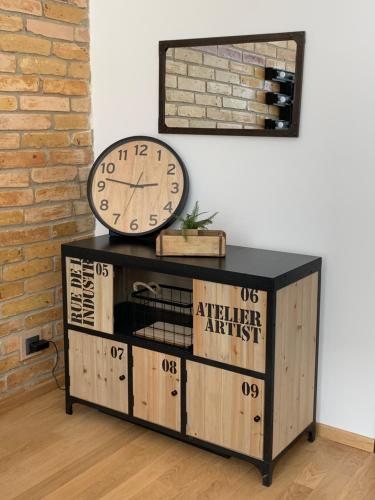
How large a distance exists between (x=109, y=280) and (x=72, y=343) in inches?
14.4

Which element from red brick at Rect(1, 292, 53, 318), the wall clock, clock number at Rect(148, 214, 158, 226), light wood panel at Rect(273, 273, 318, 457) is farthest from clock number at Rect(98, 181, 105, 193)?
light wood panel at Rect(273, 273, 318, 457)

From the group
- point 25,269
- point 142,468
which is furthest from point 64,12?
point 142,468

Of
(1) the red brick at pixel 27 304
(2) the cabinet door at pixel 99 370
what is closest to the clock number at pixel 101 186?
Result: (1) the red brick at pixel 27 304

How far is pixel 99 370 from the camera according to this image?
264 centimetres

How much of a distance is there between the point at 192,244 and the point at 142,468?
84 cm

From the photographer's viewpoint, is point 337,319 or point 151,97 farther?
point 151,97

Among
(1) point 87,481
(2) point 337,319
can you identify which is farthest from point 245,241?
(1) point 87,481

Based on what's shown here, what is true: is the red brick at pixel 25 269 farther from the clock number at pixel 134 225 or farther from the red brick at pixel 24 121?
the red brick at pixel 24 121

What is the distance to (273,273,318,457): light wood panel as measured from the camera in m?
2.21

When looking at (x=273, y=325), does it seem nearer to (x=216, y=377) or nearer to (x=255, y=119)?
(x=216, y=377)

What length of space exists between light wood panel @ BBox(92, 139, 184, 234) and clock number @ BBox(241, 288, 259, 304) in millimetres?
678

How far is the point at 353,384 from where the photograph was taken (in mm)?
2473

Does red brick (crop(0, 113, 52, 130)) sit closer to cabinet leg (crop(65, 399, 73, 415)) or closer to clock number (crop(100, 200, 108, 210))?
clock number (crop(100, 200, 108, 210))

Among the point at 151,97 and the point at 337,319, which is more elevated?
the point at 151,97
